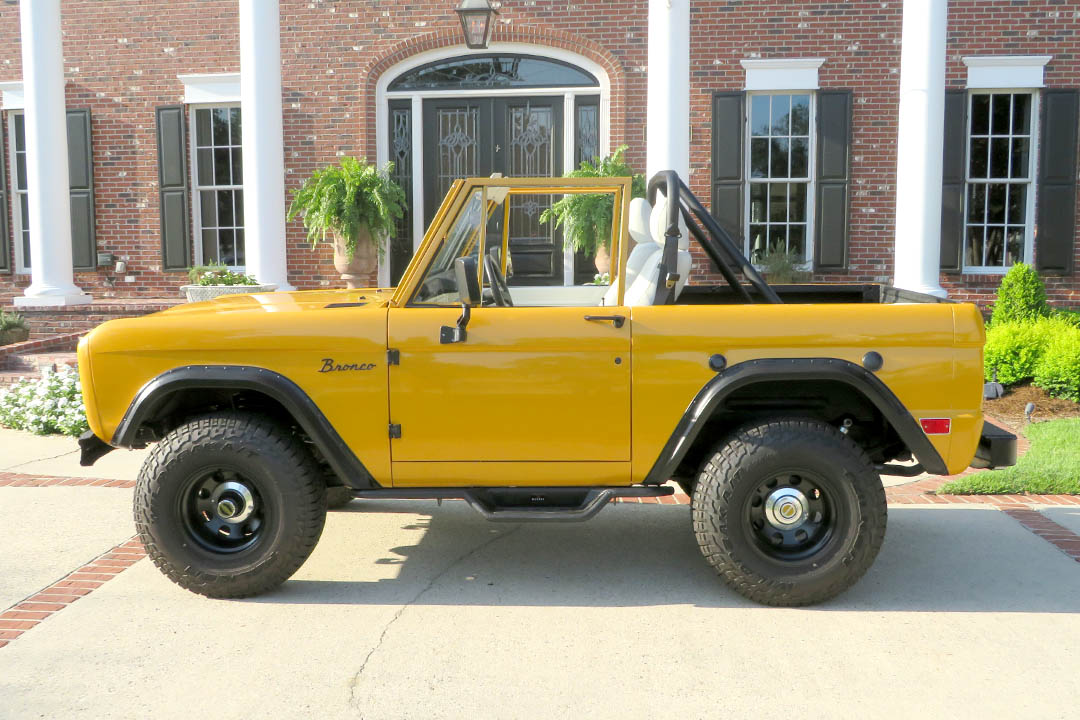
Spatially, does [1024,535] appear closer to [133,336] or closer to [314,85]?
[133,336]

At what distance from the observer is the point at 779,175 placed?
1280 centimetres

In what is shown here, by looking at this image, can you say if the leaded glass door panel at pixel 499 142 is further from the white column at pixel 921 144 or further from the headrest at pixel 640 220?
the headrest at pixel 640 220

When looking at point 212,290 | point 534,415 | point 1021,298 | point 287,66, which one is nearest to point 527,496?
point 534,415

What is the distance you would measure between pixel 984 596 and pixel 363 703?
9.15 feet

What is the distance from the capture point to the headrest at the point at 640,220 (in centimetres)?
498

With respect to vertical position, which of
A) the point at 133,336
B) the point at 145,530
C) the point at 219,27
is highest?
the point at 219,27

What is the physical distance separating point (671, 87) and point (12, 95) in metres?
8.90

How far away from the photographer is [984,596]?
14.8 feet

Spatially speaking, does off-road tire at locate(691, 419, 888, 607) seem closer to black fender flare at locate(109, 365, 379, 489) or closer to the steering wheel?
the steering wheel

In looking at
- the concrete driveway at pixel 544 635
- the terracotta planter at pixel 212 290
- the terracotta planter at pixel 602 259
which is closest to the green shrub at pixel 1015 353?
the terracotta planter at pixel 602 259

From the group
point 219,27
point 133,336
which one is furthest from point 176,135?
point 133,336

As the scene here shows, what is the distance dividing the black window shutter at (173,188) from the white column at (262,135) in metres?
2.23

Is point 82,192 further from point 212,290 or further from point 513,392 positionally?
point 513,392

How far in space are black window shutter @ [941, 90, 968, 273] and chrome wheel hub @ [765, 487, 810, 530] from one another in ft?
30.2
